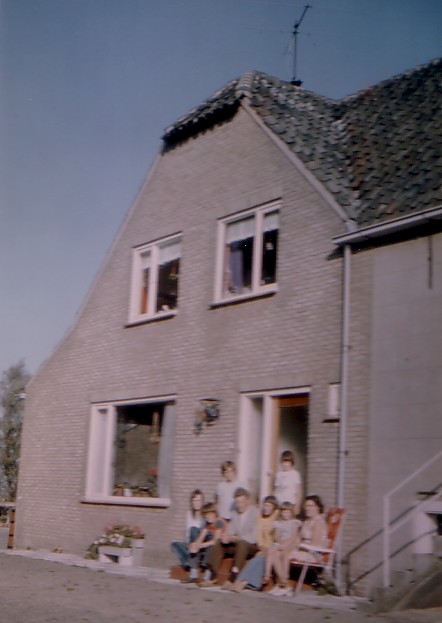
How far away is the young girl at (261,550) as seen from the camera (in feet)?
35.8

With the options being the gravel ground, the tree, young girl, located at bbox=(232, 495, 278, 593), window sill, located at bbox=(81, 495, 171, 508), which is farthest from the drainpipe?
the tree

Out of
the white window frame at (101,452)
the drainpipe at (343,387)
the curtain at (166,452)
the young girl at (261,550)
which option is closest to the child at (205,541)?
the young girl at (261,550)

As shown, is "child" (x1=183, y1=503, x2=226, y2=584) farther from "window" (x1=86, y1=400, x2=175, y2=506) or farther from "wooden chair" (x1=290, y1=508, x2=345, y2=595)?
"window" (x1=86, y1=400, x2=175, y2=506)

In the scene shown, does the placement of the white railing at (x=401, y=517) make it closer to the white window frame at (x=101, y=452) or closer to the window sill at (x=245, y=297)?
the window sill at (x=245, y=297)

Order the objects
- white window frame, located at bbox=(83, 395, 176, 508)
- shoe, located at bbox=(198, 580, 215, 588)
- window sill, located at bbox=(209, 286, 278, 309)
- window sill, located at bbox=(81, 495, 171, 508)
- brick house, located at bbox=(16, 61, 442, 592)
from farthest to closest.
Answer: white window frame, located at bbox=(83, 395, 176, 508)
window sill, located at bbox=(81, 495, 171, 508)
window sill, located at bbox=(209, 286, 278, 309)
shoe, located at bbox=(198, 580, 215, 588)
brick house, located at bbox=(16, 61, 442, 592)

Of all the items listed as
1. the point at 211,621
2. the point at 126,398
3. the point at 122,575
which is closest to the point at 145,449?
the point at 126,398

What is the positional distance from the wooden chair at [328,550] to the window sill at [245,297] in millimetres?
3506

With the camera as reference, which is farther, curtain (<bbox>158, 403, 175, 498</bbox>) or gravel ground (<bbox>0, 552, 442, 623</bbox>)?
curtain (<bbox>158, 403, 175, 498</bbox>)

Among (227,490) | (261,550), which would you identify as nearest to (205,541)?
(227,490)

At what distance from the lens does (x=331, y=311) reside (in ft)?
40.5

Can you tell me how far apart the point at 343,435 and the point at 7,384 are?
35.2 meters

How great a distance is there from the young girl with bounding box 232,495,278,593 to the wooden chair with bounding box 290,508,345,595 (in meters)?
0.40

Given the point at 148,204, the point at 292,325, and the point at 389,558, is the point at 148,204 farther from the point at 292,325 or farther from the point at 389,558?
the point at 389,558

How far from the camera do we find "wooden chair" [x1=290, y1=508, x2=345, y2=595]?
35.5 ft
